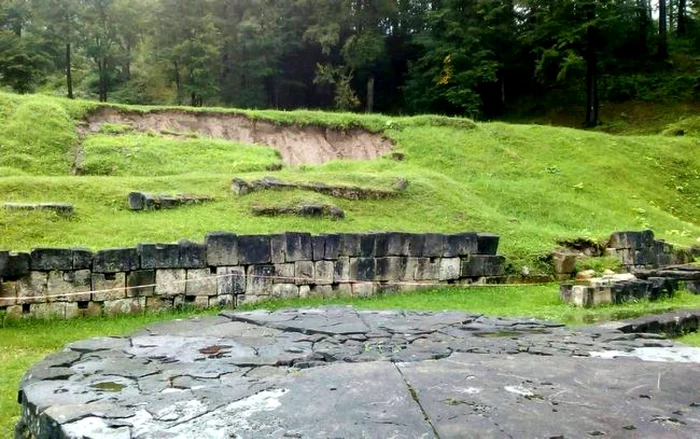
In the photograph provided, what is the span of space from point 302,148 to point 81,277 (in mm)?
14930

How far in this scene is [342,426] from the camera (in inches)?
164

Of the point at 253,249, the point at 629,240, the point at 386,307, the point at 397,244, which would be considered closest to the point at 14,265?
the point at 253,249

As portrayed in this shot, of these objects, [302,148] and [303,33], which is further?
[303,33]

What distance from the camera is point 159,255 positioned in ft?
36.1

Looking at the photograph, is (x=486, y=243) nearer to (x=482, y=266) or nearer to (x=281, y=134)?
(x=482, y=266)

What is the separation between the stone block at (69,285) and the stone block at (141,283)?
2.09 ft

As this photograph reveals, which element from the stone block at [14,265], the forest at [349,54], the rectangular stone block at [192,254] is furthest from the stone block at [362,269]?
the forest at [349,54]

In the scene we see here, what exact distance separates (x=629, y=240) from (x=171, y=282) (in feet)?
36.4

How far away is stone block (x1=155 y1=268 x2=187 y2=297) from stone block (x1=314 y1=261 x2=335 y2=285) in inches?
101

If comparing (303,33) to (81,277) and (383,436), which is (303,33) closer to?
(81,277)

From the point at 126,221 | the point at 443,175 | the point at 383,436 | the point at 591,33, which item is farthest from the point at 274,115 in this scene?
the point at 383,436

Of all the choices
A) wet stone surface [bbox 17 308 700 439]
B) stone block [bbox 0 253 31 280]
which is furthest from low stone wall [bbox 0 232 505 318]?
wet stone surface [bbox 17 308 700 439]

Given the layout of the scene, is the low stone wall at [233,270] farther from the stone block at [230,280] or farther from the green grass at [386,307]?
the green grass at [386,307]

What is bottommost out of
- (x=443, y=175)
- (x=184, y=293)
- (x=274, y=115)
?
(x=184, y=293)
